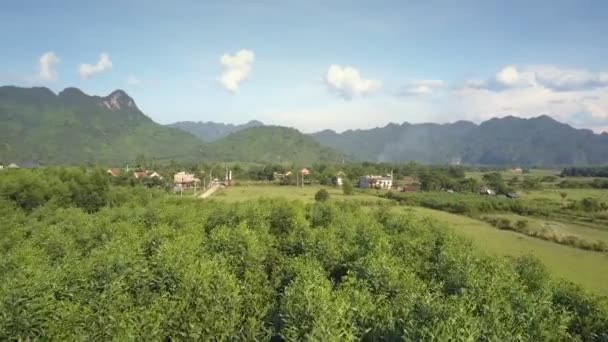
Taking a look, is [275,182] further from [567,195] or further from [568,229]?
[568,229]

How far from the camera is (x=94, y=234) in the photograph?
4091 cm

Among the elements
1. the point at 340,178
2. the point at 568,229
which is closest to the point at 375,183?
the point at 340,178

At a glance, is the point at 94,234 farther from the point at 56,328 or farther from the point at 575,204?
the point at 575,204

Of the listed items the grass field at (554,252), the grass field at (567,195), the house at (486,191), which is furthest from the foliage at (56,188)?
A: the grass field at (567,195)

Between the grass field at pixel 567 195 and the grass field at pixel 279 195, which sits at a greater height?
the grass field at pixel 279 195

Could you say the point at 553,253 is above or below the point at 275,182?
above

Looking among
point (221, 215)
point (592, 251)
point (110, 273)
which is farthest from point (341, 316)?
point (592, 251)

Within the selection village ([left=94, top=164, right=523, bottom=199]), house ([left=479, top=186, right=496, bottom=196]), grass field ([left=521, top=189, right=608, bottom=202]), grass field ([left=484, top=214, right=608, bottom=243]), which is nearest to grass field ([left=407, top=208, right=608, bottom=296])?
grass field ([left=484, top=214, right=608, bottom=243])

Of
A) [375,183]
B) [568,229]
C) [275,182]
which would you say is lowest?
[275,182]

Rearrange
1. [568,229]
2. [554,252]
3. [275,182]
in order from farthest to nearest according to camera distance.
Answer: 1. [275,182]
2. [568,229]
3. [554,252]

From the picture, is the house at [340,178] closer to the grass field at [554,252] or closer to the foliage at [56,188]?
the grass field at [554,252]

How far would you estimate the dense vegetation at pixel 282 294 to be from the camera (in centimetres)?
1695

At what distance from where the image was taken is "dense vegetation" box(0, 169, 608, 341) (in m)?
17.0

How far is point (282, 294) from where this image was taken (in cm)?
2159
